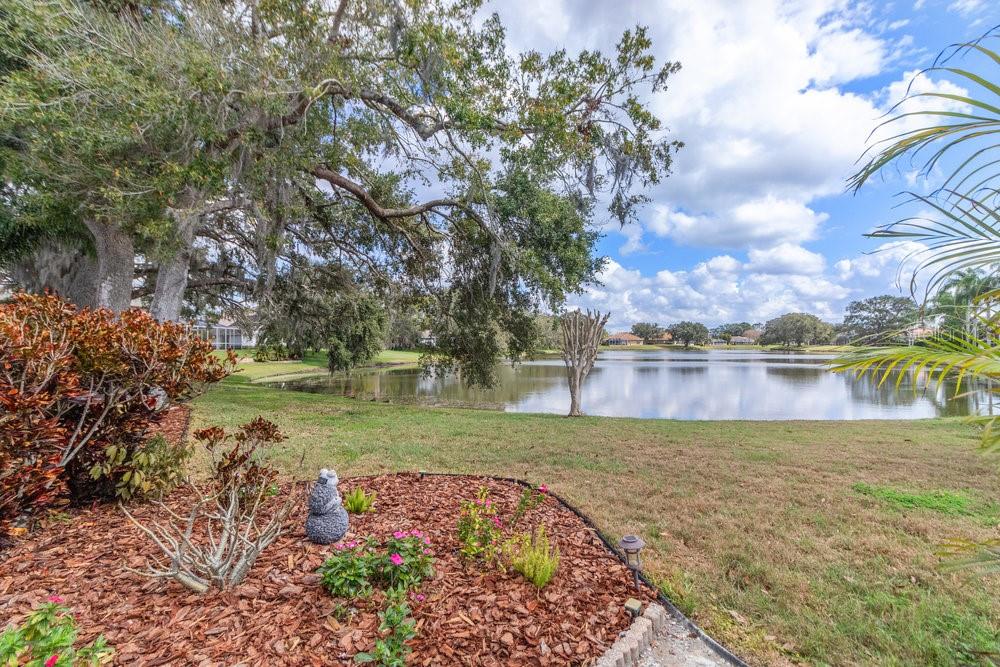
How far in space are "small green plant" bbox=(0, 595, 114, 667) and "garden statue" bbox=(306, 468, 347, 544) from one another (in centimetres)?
98

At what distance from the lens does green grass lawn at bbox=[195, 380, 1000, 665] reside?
212cm

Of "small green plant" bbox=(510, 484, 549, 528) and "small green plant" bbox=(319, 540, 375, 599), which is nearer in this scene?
"small green plant" bbox=(319, 540, 375, 599)

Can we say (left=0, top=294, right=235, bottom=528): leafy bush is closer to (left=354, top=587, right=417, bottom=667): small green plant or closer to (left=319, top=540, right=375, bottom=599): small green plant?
(left=319, top=540, right=375, bottom=599): small green plant

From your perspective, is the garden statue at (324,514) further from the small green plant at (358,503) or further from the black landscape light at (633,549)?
the black landscape light at (633,549)

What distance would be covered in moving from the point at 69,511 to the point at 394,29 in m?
5.99

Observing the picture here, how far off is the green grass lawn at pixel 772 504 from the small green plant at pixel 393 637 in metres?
1.49

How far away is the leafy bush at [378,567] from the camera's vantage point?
2.06 metres

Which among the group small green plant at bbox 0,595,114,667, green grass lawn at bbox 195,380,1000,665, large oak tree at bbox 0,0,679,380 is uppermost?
large oak tree at bbox 0,0,679,380

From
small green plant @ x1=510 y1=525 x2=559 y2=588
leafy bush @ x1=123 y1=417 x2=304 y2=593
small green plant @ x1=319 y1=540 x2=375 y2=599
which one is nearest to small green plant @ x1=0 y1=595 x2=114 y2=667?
leafy bush @ x1=123 y1=417 x2=304 y2=593

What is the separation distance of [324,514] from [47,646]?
122 cm

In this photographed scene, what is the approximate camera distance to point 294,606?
6.53 feet

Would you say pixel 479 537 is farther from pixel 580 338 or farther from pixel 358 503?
pixel 580 338

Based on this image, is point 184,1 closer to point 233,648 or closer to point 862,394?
point 233,648

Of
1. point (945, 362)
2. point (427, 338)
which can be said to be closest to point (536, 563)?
point (945, 362)
